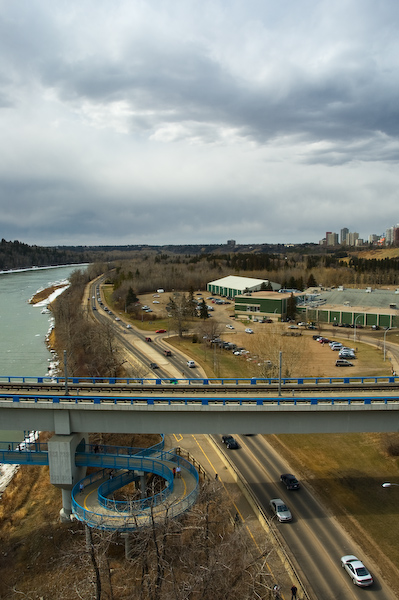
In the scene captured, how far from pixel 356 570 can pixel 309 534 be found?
3.44 metres

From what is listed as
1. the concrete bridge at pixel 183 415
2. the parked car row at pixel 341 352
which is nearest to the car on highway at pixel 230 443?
the concrete bridge at pixel 183 415

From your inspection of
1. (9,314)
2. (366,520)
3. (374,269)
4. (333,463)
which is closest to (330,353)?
(333,463)

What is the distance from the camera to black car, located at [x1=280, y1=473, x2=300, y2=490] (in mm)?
26283

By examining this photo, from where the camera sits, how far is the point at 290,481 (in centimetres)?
2659

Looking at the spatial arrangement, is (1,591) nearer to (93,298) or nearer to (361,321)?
(361,321)

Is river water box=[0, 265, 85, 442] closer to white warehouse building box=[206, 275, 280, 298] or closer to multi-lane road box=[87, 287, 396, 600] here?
multi-lane road box=[87, 287, 396, 600]

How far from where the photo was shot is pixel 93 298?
399ft

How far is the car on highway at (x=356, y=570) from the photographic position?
18.7 metres

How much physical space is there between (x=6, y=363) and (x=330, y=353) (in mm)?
45211

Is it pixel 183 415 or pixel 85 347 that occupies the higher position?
pixel 183 415

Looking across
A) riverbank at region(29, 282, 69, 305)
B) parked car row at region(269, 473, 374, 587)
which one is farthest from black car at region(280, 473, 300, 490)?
riverbank at region(29, 282, 69, 305)

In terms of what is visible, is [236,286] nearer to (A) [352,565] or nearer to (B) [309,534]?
(B) [309,534]

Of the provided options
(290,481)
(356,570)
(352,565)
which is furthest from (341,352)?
(356,570)

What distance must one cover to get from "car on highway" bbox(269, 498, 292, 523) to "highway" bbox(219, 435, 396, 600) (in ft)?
0.83
